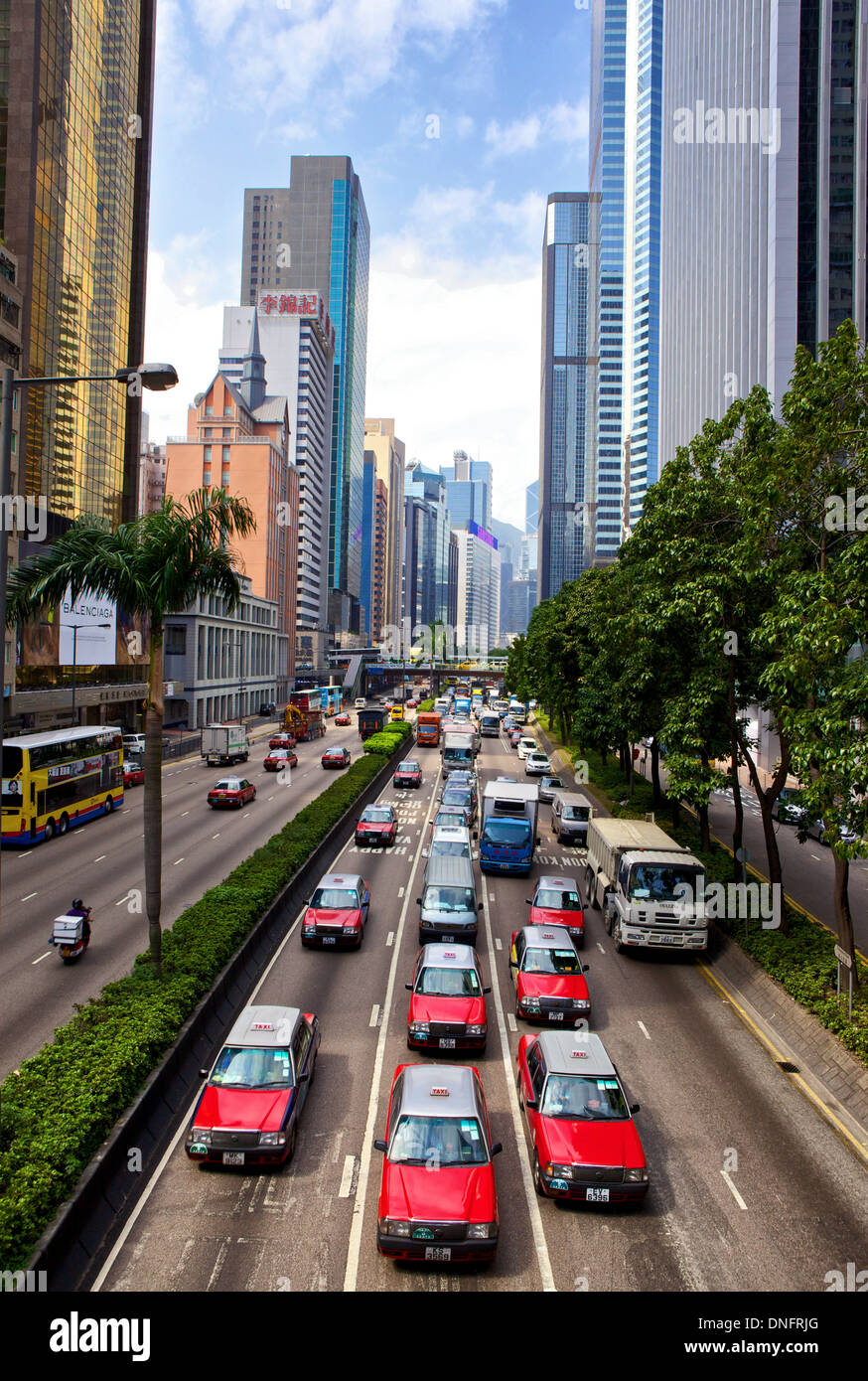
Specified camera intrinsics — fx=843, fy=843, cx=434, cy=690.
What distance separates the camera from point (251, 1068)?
1203 centimetres

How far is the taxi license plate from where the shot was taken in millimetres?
9039

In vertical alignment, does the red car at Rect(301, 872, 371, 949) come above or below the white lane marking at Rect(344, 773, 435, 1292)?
above

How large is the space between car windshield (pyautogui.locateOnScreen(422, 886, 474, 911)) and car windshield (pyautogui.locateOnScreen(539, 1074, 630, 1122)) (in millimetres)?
9322

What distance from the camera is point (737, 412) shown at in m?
21.1

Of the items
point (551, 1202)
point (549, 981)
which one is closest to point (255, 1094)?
point (551, 1202)

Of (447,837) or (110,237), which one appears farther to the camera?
(110,237)

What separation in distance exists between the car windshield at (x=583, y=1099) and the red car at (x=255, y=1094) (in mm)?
3525

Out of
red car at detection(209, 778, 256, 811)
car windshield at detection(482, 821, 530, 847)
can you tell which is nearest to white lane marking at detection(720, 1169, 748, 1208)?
car windshield at detection(482, 821, 530, 847)

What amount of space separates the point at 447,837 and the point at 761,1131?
14368 mm

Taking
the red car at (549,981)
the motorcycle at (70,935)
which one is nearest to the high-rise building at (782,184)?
the red car at (549,981)

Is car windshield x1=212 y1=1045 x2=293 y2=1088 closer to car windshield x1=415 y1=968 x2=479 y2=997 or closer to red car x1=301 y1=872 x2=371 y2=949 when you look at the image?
car windshield x1=415 y1=968 x2=479 y2=997
